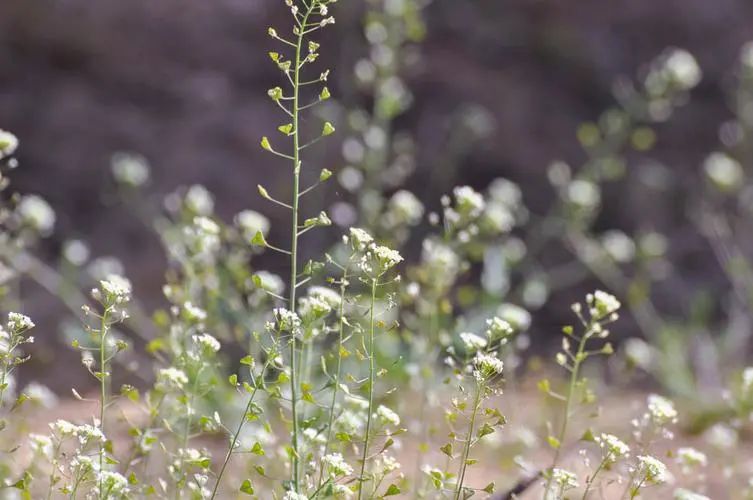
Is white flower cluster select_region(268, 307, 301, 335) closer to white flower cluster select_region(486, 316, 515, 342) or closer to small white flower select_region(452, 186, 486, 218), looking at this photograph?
white flower cluster select_region(486, 316, 515, 342)

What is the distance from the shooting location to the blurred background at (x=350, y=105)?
17.3ft

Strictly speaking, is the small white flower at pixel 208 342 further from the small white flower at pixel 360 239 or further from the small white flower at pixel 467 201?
the small white flower at pixel 467 201

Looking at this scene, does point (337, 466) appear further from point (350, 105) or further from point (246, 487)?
point (350, 105)

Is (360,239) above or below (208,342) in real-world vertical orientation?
above

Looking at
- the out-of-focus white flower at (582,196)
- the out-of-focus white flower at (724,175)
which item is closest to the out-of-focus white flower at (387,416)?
the out-of-focus white flower at (582,196)

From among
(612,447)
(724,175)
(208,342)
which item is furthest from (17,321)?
(724,175)

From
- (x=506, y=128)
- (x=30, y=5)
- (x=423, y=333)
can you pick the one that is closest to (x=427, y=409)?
(x=423, y=333)

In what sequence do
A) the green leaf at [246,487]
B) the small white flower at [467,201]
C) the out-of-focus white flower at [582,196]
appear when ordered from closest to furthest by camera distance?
the green leaf at [246,487] < the small white flower at [467,201] < the out-of-focus white flower at [582,196]

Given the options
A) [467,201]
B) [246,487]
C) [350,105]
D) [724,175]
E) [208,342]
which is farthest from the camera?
[350,105]

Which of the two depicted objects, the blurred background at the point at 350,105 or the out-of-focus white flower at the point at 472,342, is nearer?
the out-of-focus white flower at the point at 472,342

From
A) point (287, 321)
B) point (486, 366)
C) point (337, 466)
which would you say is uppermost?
point (486, 366)

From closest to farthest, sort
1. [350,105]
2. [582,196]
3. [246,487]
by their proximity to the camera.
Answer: [246,487] < [582,196] < [350,105]

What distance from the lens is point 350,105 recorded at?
526 centimetres

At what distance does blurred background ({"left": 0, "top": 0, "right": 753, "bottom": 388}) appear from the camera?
527 centimetres
